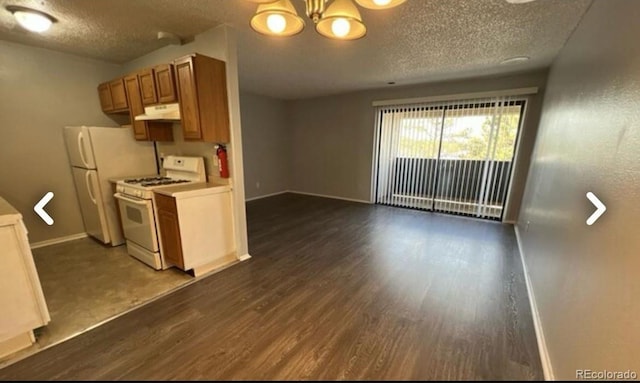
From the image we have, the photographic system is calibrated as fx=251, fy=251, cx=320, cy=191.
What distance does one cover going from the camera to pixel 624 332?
0.96m

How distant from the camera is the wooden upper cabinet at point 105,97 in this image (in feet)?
11.1

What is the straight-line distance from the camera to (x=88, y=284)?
2.42 metres

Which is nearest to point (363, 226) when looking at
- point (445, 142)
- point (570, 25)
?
point (445, 142)

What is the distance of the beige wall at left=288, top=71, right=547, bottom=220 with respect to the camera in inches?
170

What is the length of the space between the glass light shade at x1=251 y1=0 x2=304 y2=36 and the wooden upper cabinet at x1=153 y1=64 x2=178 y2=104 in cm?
144

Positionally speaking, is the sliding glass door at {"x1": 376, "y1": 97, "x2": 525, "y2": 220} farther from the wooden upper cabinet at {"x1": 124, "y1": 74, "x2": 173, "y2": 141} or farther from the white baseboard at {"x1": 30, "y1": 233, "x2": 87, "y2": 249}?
the white baseboard at {"x1": 30, "y1": 233, "x2": 87, "y2": 249}

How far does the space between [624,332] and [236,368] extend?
1.86 meters

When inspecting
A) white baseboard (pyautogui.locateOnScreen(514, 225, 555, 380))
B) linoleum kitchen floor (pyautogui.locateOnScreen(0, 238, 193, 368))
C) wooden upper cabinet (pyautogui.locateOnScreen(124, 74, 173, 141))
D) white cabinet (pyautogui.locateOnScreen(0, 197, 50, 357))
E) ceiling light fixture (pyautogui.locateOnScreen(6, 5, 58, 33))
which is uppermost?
ceiling light fixture (pyautogui.locateOnScreen(6, 5, 58, 33))

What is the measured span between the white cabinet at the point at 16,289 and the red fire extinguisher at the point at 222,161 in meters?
1.48

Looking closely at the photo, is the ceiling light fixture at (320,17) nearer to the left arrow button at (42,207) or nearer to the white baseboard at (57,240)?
the left arrow button at (42,207)

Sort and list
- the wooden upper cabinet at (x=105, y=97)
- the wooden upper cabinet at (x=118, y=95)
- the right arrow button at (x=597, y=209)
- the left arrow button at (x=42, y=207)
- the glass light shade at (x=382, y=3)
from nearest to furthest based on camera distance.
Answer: the right arrow button at (x=597, y=209) → the glass light shade at (x=382, y=3) → the left arrow button at (x=42, y=207) → the wooden upper cabinet at (x=118, y=95) → the wooden upper cabinet at (x=105, y=97)

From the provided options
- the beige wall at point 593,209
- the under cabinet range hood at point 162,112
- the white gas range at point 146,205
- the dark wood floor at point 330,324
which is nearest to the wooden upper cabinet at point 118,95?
the under cabinet range hood at point 162,112

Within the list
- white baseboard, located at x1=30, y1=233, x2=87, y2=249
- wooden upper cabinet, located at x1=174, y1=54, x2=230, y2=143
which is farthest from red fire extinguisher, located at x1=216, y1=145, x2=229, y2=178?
white baseboard, located at x1=30, y1=233, x2=87, y2=249

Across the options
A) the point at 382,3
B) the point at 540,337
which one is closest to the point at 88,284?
the point at 382,3
